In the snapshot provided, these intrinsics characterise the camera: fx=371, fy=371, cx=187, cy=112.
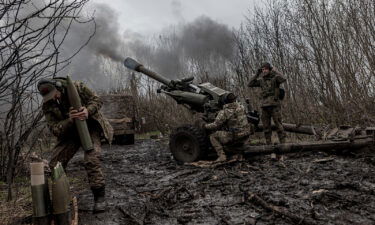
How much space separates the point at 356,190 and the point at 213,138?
2.75 metres

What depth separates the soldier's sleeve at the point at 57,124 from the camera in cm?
389

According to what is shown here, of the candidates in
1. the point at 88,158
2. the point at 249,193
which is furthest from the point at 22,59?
the point at 249,193

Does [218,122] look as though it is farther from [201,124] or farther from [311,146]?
[311,146]

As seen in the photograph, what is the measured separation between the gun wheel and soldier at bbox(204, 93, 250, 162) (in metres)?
0.27

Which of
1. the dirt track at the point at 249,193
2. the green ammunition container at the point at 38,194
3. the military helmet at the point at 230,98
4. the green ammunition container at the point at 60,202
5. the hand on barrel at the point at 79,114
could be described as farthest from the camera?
the military helmet at the point at 230,98

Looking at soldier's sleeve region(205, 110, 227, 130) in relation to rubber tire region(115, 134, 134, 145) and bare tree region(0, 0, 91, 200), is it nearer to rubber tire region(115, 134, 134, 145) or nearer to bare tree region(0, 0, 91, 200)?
bare tree region(0, 0, 91, 200)

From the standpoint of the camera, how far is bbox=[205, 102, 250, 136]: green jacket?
6.36 meters

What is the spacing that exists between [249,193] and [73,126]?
84.3 inches

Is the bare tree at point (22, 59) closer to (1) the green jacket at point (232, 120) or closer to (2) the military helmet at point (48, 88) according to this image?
(2) the military helmet at point (48, 88)

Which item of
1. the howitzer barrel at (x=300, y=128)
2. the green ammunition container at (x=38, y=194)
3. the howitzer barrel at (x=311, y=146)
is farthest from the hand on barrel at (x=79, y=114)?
the howitzer barrel at (x=300, y=128)

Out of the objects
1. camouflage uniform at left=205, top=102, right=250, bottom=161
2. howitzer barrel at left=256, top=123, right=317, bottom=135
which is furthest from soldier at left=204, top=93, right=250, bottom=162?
howitzer barrel at left=256, top=123, right=317, bottom=135

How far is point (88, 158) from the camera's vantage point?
154 inches

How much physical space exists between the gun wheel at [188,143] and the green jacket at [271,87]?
1.87 metres

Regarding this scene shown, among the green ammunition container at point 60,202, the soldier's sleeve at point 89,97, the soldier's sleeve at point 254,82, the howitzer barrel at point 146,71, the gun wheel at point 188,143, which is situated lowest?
the green ammunition container at point 60,202
